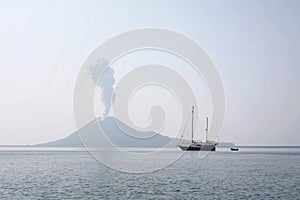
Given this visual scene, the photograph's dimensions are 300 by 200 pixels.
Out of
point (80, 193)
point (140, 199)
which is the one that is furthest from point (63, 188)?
point (140, 199)

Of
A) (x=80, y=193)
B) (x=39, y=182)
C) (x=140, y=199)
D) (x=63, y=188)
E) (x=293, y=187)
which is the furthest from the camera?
(x=39, y=182)

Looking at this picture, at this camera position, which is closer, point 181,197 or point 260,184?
point 181,197

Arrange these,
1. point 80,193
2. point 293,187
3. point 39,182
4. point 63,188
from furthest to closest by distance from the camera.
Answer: point 39,182
point 293,187
point 63,188
point 80,193

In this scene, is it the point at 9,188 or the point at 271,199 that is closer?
the point at 271,199

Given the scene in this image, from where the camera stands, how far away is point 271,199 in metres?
67.2

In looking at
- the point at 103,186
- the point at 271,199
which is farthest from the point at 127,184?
the point at 271,199

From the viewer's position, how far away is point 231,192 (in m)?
74.3

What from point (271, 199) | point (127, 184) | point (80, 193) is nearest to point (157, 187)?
point (127, 184)

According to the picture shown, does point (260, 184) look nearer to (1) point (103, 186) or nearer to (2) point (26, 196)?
(1) point (103, 186)

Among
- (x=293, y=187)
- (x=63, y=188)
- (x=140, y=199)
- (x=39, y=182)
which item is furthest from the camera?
(x=39, y=182)

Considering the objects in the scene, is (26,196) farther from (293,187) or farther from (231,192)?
(293,187)

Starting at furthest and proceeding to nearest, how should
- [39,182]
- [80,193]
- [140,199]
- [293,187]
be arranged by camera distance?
1. [39,182]
2. [293,187]
3. [80,193]
4. [140,199]

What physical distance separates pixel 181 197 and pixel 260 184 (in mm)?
26850

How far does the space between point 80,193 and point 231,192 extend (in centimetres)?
2352
